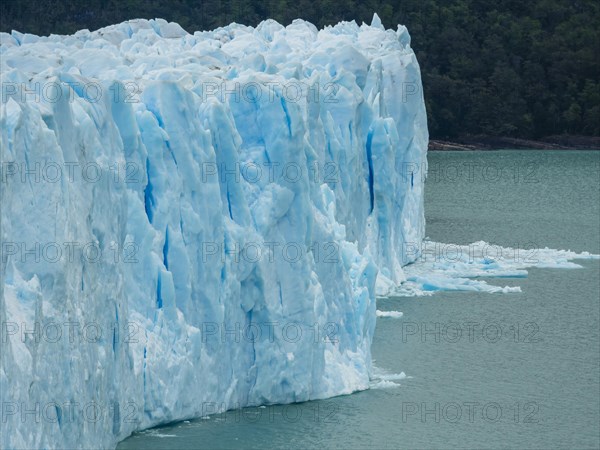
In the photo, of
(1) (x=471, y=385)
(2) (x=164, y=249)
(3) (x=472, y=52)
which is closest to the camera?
(2) (x=164, y=249)

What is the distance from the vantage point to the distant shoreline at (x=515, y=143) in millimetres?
57000

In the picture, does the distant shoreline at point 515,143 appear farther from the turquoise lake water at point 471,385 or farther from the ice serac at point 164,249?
the ice serac at point 164,249

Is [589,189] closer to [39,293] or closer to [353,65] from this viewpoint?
[353,65]

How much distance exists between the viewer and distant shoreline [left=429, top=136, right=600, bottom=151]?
57000 millimetres

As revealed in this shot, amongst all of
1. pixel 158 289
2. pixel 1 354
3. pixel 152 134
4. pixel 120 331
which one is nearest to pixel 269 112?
pixel 152 134

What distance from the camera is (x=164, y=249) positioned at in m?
13.5

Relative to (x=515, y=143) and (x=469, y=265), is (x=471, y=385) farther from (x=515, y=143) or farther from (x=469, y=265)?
(x=515, y=143)

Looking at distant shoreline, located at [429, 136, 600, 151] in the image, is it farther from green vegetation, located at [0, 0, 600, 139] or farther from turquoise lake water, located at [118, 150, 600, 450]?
turquoise lake water, located at [118, 150, 600, 450]

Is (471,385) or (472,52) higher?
(472,52)

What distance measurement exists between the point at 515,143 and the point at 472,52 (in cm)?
543

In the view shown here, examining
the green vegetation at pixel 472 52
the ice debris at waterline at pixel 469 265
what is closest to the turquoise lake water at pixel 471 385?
the ice debris at waterline at pixel 469 265

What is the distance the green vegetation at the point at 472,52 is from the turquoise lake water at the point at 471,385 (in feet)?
99.9

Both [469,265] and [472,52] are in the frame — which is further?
[472,52]

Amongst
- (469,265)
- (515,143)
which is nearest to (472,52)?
(515,143)
